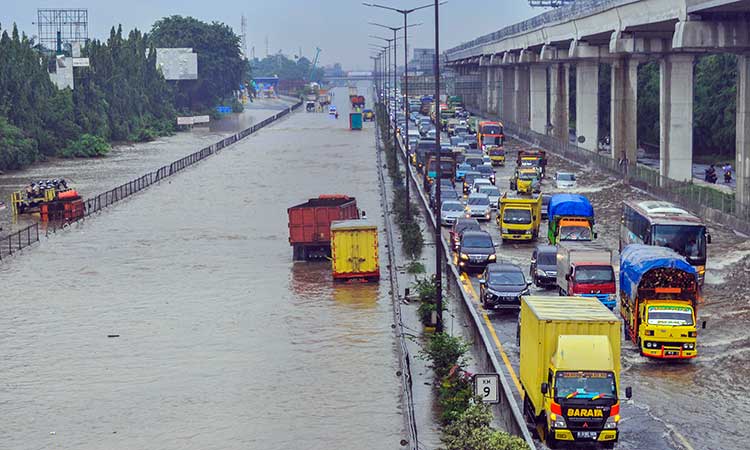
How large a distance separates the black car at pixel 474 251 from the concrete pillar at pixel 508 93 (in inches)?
4234

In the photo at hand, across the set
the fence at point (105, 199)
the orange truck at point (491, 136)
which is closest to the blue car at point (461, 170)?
the fence at point (105, 199)

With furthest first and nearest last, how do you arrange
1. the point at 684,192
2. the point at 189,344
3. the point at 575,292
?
1. the point at 684,192
2. the point at 575,292
3. the point at 189,344

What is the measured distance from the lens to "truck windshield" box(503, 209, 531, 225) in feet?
177

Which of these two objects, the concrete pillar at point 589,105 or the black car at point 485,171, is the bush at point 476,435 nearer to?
the black car at point 485,171

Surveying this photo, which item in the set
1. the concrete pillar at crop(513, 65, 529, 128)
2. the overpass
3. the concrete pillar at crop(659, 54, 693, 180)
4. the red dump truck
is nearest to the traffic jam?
the red dump truck

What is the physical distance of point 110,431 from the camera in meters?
27.1

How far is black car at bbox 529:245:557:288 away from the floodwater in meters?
4.93

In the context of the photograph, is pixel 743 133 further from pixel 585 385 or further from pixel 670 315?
pixel 585 385

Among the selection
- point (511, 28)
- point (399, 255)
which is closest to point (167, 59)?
point (511, 28)

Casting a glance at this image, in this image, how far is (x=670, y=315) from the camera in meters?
31.6

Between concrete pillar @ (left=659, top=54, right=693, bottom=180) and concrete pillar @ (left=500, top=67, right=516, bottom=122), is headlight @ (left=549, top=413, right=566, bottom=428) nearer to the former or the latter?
concrete pillar @ (left=659, top=54, right=693, bottom=180)

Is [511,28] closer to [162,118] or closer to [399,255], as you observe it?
[162,118]

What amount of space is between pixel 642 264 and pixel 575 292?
5258 millimetres

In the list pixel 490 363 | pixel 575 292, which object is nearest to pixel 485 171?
pixel 575 292
